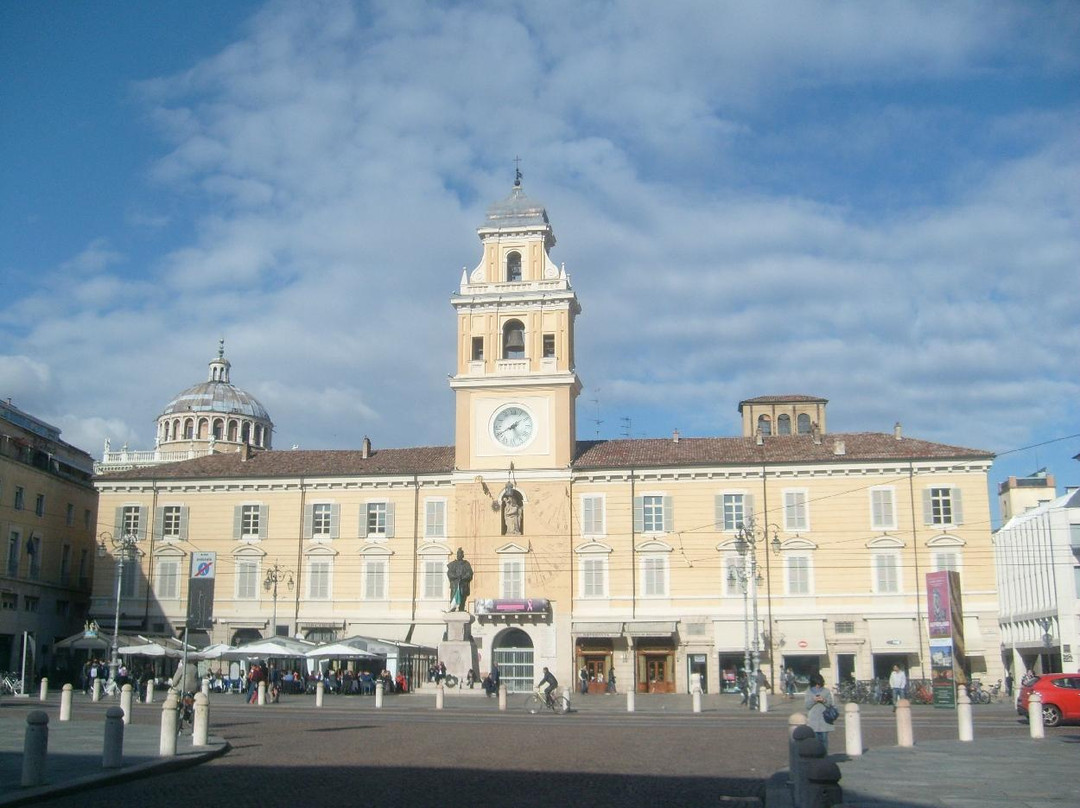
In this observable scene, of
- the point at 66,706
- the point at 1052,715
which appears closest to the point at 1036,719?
the point at 1052,715

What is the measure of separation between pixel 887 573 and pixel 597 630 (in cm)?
1300

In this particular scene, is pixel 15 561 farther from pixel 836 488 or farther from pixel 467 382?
pixel 836 488

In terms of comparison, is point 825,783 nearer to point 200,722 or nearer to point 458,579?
point 200,722

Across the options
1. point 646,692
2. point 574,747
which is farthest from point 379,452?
point 574,747

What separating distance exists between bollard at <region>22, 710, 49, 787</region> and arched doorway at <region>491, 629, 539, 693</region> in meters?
Answer: 37.8

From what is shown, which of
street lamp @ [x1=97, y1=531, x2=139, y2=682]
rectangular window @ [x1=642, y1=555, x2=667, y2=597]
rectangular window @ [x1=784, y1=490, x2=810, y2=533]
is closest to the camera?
rectangular window @ [x1=784, y1=490, x2=810, y2=533]

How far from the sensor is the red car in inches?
1184

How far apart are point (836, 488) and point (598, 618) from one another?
40.1 ft

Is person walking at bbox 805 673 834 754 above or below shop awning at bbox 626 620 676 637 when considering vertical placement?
below

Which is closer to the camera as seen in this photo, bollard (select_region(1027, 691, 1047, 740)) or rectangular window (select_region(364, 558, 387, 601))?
bollard (select_region(1027, 691, 1047, 740))

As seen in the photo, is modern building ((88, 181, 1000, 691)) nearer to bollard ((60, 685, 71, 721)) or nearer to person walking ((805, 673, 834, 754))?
bollard ((60, 685, 71, 721))

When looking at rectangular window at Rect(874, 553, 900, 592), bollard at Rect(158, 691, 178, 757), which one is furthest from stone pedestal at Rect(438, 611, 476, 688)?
bollard at Rect(158, 691, 178, 757)

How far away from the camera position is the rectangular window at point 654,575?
53.0m

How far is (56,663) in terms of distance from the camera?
2222 inches
